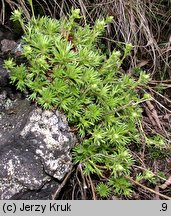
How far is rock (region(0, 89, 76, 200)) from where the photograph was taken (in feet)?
6.46

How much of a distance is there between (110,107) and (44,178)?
591 mm

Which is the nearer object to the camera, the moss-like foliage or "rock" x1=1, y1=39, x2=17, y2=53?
the moss-like foliage

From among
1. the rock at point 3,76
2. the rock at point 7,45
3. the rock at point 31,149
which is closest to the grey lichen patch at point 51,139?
the rock at point 31,149

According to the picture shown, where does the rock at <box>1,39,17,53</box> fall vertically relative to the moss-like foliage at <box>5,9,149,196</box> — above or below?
above

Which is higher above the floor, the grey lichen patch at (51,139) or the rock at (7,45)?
the rock at (7,45)

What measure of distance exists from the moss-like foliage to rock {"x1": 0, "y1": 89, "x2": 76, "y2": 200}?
0.09 meters

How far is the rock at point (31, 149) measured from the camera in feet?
6.46

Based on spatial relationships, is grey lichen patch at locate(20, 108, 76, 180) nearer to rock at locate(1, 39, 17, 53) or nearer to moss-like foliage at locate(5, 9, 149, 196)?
moss-like foliage at locate(5, 9, 149, 196)

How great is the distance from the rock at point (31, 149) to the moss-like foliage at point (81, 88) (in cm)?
9

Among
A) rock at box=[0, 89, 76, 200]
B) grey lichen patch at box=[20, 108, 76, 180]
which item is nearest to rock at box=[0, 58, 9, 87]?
rock at box=[0, 89, 76, 200]

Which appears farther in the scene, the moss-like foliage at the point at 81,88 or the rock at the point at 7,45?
the rock at the point at 7,45

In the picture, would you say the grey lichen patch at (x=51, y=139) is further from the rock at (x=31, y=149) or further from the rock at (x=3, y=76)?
the rock at (x=3, y=76)

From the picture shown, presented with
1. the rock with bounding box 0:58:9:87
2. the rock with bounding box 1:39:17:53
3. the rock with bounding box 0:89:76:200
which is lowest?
the rock with bounding box 0:89:76:200

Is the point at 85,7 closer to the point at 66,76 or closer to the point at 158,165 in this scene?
the point at 66,76
